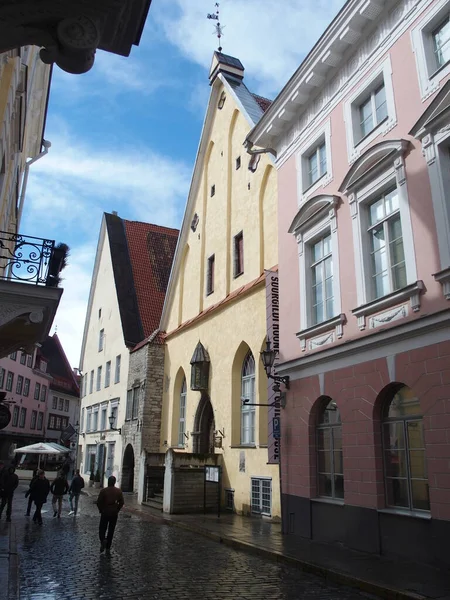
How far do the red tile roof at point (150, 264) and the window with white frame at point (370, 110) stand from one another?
65.8ft

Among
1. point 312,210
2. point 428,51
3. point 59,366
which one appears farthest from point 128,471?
point 59,366

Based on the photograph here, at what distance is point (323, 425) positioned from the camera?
11.5 metres

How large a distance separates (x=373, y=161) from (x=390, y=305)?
299 cm

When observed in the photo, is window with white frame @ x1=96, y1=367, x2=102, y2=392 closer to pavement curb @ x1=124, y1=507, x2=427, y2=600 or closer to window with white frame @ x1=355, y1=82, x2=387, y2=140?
pavement curb @ x1=124, y1=507, x2=427, y2=600

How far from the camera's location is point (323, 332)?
38.3ft

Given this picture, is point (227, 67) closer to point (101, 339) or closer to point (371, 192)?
point (371, 192)

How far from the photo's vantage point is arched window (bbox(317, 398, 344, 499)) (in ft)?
35.8

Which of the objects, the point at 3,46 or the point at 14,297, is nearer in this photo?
the point at 3,46

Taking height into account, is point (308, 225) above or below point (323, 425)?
above

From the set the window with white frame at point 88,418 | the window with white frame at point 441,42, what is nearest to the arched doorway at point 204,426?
the window with white frame at point 441,42

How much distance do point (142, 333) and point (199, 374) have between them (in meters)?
10.4

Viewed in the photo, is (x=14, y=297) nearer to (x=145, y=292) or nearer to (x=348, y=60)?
(x=348, y=60)

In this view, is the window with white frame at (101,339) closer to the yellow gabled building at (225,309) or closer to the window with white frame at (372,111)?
the yellow gabled building at (225,309)

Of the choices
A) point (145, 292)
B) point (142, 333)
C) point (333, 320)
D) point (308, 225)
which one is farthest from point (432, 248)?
point (145, 292)
